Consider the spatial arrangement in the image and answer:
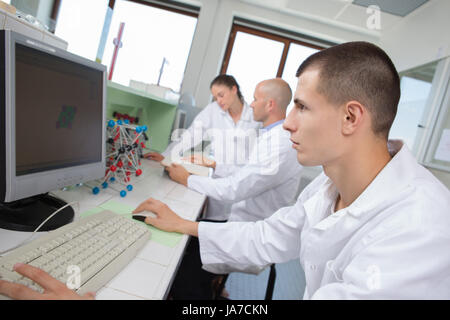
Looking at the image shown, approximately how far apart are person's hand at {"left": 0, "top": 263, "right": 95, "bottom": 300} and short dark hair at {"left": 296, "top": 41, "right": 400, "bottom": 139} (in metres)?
0.72

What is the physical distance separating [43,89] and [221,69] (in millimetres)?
3901

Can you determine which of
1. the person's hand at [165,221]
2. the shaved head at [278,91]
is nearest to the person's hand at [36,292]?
the person's hand at [165,221]

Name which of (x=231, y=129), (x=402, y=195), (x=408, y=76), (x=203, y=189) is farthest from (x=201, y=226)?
(x=408, y=76)

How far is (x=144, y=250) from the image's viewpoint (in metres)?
0.71

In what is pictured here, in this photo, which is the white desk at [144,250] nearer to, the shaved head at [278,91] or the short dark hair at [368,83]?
the short dark hair at [368,83]

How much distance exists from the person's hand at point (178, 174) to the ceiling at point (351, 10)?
2.98 metres

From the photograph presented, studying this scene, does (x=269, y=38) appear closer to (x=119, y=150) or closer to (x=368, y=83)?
(x=119, y=150)

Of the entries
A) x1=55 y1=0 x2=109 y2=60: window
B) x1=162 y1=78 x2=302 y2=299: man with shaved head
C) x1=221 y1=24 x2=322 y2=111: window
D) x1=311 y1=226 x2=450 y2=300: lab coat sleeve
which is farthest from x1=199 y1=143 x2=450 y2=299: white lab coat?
x1=221 y1=24 x2=322 y2=111: window

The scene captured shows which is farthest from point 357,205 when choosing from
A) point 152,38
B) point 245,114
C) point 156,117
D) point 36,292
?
point 152,38

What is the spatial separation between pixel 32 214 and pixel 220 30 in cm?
389

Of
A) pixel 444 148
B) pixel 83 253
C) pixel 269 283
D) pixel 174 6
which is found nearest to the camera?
pixel 83 253

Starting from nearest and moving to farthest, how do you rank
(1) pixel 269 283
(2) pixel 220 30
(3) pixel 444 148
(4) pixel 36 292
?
(4) pixel 36 292 < (1) pixel 269 283 < (3) pixel 444 148 < (2) pixel 220 30

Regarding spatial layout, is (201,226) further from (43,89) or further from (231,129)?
(231,129)

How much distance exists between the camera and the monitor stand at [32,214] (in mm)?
655
